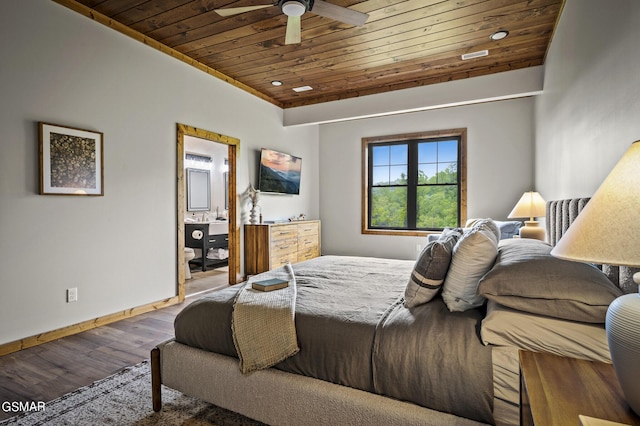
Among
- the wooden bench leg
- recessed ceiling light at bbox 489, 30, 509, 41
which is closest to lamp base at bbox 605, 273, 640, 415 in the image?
the wooden bench leg

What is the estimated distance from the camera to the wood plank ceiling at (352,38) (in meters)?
3.06

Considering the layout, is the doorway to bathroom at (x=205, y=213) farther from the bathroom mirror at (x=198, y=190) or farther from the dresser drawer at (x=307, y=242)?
the dresser drawer at (x=307, y=242)

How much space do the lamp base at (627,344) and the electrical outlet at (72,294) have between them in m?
3.62

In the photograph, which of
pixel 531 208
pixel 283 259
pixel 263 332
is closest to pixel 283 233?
pixel 283 259

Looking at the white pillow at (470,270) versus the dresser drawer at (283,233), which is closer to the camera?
the white pillow at (470,270)

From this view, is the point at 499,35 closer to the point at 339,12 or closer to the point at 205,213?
the point at 339,12

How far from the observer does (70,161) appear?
296cm

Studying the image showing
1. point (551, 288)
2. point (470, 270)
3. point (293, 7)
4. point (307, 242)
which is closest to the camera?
point (551, 288)

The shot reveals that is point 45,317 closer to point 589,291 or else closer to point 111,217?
point 111,217

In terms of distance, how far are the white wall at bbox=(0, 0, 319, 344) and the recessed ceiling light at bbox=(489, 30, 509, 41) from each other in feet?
10.9

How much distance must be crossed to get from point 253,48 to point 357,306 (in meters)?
3.23

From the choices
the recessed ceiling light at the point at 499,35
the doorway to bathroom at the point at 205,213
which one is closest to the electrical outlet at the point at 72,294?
the doorway to bathroom at the point at 205,213

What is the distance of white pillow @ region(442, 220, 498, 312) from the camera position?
5.25 feet

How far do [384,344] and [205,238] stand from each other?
5.05 metres
